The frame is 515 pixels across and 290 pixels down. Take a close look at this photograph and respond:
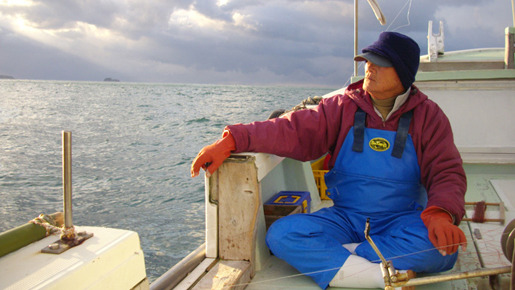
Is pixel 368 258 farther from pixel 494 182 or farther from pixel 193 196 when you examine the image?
pixel 193 196

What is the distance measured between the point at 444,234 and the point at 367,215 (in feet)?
1.75

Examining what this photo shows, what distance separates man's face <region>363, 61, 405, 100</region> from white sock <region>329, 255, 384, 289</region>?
0.93 m

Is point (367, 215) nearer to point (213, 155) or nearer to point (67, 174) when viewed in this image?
Answer: point (213, 155)

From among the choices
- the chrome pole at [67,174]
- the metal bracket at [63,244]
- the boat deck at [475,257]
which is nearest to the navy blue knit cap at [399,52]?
the boat deck at [475,257]

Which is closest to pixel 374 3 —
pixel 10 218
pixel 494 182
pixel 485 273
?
pixel 494 182

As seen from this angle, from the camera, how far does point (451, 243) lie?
212cm

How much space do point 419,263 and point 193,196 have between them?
285 inches

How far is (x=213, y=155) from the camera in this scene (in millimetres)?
2410

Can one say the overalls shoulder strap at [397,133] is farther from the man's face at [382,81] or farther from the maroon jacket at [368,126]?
the man's face at [382,81]

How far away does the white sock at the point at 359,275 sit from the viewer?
92.2 inches

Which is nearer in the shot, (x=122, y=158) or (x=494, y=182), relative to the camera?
(x=494, y=182)

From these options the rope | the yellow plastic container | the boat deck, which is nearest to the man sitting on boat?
the boat deck

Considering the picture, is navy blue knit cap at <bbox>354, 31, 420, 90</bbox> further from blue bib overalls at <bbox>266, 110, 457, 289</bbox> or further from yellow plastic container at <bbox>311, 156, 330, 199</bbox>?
yellow plastic container at <bbox>311, 156, 330, 199</bbox>

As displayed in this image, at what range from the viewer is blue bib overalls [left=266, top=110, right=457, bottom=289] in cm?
238
